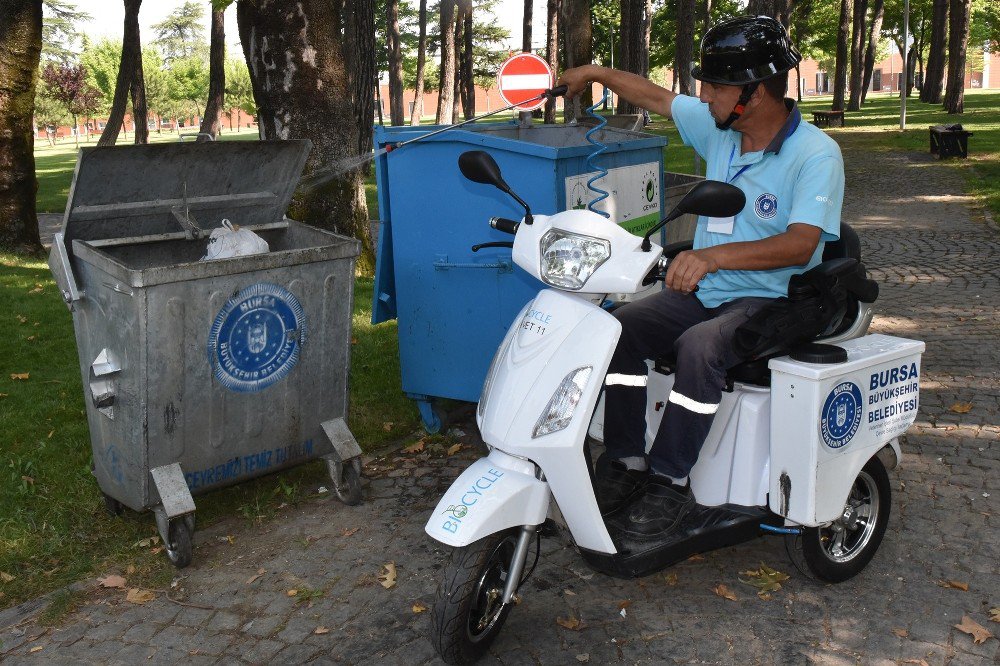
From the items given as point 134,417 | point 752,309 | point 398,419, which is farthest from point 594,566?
point 398,419

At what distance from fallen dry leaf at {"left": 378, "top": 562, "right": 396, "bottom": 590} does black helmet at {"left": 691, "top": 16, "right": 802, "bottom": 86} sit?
2136 millimetres

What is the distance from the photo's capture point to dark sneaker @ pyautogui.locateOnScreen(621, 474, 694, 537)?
337 cm

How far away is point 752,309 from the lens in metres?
3.54

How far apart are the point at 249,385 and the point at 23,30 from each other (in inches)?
311

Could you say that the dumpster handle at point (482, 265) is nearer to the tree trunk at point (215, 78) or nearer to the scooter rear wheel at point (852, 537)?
the scooter rear wheel at point (852, 537)

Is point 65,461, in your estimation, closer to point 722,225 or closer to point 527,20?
point 722,225

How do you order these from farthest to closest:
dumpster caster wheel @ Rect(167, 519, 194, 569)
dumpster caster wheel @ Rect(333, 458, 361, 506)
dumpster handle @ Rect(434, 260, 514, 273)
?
1. dumpster handle @ Rect(434, 260, 514, 273)
2. dumpster caster wheel @ Rect(333, 458, 361, 506)
3. dumpster caster wheel @ Rect(167, 519, 194, 569)

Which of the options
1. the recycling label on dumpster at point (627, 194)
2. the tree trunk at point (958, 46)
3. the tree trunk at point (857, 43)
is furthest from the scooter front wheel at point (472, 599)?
the tree trunk at point (857, 43)

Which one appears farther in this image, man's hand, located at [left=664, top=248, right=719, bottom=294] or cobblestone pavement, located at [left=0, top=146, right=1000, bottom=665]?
cobblestone pavement, located at [left=0, top=146, right=1000, bottom=665]

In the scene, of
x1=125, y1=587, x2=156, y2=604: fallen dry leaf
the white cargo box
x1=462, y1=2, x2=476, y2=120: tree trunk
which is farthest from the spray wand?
x1=462, y1=2, x2=476, y2=120: tree trunk

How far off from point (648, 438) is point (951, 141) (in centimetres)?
1678

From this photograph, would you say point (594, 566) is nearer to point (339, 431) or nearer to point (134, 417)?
point (339, 431)

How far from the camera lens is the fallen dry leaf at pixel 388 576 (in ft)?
12.3

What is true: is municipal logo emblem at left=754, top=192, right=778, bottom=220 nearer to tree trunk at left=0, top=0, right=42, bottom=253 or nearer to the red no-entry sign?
the red no-entry sign
